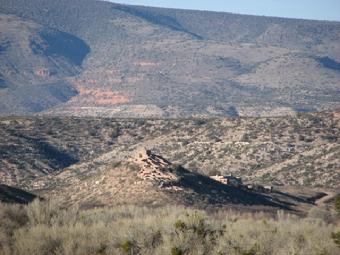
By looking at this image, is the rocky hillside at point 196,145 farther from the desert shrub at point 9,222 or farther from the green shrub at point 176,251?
the green shrub at point 176,251

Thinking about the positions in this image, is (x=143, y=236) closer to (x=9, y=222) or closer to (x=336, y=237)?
(x=9, y=222)

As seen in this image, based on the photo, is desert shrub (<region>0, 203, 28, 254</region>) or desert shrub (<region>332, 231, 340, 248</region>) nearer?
desert shrub (<region>0, 203, 28, 254</region>)

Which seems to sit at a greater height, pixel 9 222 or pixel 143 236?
pixel 143 236

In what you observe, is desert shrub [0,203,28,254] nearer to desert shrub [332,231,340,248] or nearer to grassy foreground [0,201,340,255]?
grassy foreground [0,201,340,255]

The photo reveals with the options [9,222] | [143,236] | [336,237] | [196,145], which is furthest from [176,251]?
[196,145]

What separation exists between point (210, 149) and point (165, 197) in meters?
39.7

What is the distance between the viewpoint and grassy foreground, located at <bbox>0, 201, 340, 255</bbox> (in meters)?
29.4

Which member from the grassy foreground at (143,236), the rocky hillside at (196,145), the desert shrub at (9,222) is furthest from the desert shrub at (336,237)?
the rocky hillside at (196,145)

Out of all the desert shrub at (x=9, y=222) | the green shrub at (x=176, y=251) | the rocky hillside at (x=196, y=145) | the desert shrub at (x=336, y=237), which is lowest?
the rocky hillside at (x=196, y=145)

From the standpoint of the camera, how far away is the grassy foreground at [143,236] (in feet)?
96.6

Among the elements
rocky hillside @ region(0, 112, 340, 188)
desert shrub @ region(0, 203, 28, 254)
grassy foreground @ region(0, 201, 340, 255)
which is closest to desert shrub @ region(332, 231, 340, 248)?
grassy foreground @ region(0, 201, 340, 255)

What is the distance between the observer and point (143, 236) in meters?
30.5

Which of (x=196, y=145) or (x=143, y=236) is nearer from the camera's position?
(x=143, y=236)

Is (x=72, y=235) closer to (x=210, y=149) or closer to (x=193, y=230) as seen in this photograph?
(x=193, y=230)
